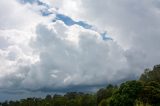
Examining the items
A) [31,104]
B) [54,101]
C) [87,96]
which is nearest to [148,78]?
[87,96]

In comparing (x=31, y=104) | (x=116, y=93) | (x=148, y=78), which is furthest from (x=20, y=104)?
(x=116, y=93)

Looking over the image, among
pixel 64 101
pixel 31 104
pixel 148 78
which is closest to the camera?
pixel 148 78

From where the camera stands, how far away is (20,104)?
19838 centimetres

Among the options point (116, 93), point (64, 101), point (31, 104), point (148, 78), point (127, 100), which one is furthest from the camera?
point (31, 104)

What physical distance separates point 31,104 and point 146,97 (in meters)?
86.8

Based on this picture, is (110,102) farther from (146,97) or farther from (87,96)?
(87,96)

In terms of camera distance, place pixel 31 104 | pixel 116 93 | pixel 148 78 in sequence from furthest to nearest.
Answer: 1. pixel 31 104
2. pixel 148 78
3. pixel 116 93

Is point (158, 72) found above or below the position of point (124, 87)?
above

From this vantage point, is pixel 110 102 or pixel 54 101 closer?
pixel 110 102

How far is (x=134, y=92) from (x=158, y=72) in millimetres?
51263

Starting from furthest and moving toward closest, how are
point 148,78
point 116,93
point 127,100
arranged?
1. point 148,78
2. point 116,93
3. point 127,100

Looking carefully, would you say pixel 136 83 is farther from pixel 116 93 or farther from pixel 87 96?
pixel 87 96

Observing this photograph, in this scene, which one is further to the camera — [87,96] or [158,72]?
[87,96]

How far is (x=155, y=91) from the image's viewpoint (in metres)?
120
